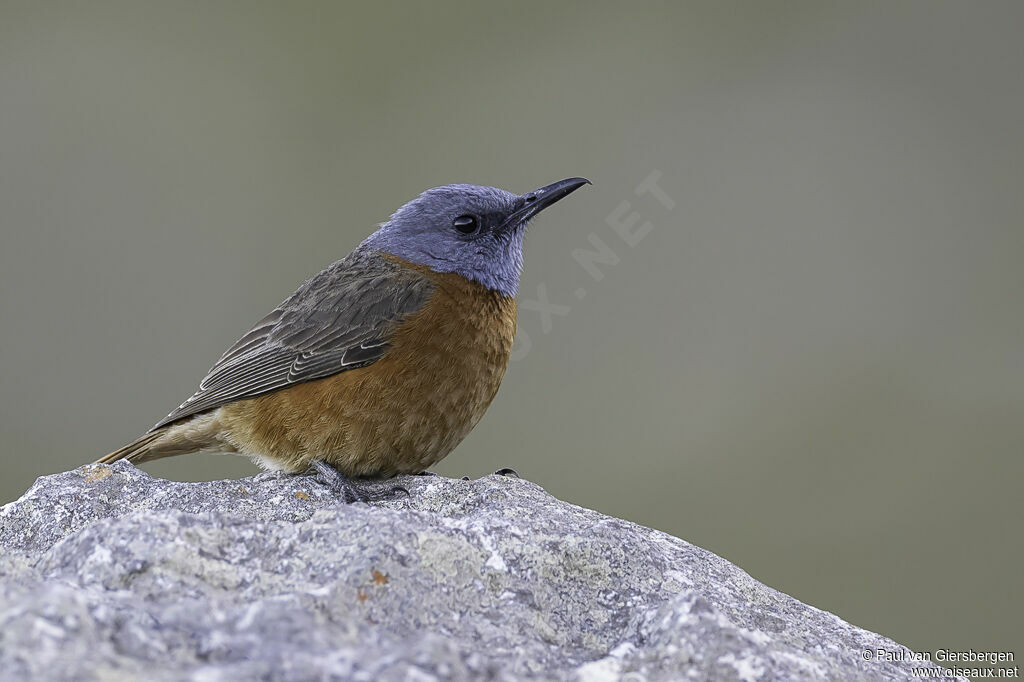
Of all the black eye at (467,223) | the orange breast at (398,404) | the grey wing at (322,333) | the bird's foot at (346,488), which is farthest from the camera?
the black eye at (467,223)

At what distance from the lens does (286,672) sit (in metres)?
1.93

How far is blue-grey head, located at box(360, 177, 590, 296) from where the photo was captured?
212 inches

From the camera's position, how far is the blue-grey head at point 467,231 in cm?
539

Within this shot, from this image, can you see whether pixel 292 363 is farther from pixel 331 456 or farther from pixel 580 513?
pixel 580 513

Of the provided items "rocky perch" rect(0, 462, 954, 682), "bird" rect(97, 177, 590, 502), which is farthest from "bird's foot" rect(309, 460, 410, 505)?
"rocky perch" rect(0, 462, 954, 682)

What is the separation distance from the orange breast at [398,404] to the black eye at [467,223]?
20.0 inches

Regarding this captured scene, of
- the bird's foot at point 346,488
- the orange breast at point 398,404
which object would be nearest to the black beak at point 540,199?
the orange breast at point 398,404

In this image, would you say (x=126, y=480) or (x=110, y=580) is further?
(x=126, y=480)

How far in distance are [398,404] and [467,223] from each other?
1289 mm

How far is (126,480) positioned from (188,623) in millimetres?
2195

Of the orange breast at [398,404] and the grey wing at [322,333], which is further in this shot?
the grey wing at [322,333]

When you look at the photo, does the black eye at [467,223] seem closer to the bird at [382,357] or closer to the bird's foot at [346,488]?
the bird at [382,357]

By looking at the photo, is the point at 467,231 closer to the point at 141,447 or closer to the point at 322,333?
the point at 322,333

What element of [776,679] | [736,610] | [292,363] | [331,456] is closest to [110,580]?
[776,679]
